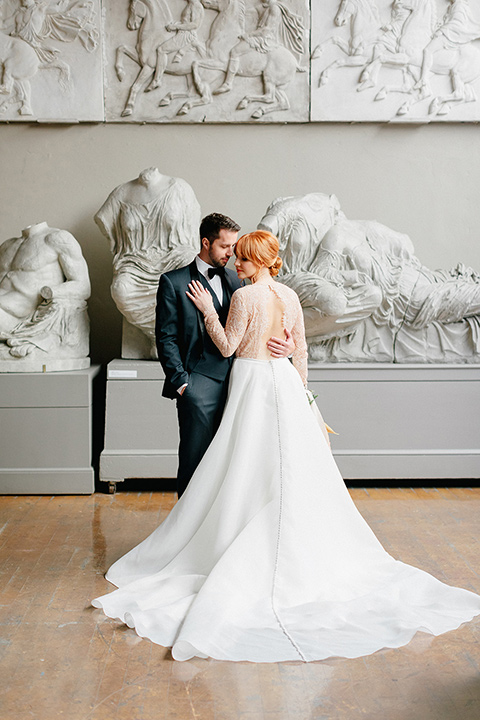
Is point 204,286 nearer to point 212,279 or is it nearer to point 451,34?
point 212,279

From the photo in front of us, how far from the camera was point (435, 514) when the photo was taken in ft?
17.3

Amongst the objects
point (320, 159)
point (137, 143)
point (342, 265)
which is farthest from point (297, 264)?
point (137, 143)

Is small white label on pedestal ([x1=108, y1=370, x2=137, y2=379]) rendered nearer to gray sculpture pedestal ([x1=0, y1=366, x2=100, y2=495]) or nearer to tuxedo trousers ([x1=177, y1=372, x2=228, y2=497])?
gray sculpture pedestal ([x1=0, y1=366, x2=100, y2=495])

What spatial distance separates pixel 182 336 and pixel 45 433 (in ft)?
7.76

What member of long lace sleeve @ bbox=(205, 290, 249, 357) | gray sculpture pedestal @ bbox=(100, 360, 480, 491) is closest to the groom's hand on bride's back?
long lace sleeve @ bbox=(205, 290, 249, 357)

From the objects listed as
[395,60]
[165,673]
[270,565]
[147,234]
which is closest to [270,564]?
[270,565]

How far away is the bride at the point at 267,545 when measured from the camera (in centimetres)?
321

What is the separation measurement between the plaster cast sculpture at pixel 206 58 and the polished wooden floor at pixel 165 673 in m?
4.37

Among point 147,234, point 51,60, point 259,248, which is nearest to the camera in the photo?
point 259,248

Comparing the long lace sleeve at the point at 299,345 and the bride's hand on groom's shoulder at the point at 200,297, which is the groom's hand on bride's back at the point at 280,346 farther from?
the bride's hand on groom's shoulder at the point at 200,297

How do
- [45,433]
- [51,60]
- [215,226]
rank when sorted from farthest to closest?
[51,60]
[45,433]
[215,226]

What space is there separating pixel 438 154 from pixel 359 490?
3391mm

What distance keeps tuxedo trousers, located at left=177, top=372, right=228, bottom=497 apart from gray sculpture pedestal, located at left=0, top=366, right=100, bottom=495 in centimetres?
211

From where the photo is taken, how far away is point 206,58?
690cm
